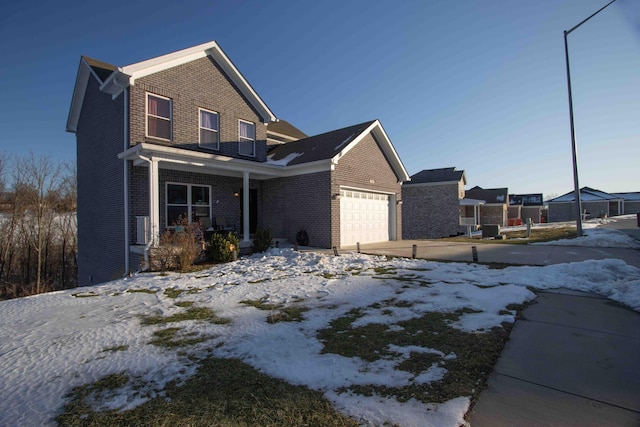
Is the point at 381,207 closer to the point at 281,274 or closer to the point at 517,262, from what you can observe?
Result: the point at 517,262

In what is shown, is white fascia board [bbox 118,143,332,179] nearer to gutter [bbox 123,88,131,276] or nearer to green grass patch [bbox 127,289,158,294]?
gutter [bbox 123,88,131,276]

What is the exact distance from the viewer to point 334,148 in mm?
13742

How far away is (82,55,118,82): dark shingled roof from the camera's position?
12.1m

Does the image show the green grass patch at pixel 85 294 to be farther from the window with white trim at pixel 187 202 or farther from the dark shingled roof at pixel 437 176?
the dark shingled roof at pixel 437 176

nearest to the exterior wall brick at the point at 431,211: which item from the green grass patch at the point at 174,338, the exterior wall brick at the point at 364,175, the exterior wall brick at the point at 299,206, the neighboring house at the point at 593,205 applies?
the exterior wall brick at the point at 364,175

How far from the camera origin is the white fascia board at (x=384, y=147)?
13914 millimetres

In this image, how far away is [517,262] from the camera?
9531 millimetres

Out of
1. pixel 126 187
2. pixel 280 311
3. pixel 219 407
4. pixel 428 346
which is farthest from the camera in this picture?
pixel 126 187

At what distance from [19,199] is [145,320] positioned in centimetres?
2224

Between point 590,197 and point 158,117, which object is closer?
point 158,117

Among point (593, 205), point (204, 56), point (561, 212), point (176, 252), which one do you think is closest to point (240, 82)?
point (204, 56)

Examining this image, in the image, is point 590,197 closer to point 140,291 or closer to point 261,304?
point 261,304

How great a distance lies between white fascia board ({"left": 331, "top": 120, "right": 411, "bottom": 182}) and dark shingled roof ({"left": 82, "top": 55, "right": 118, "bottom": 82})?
32.3 feet

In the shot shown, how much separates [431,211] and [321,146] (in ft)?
46.9
